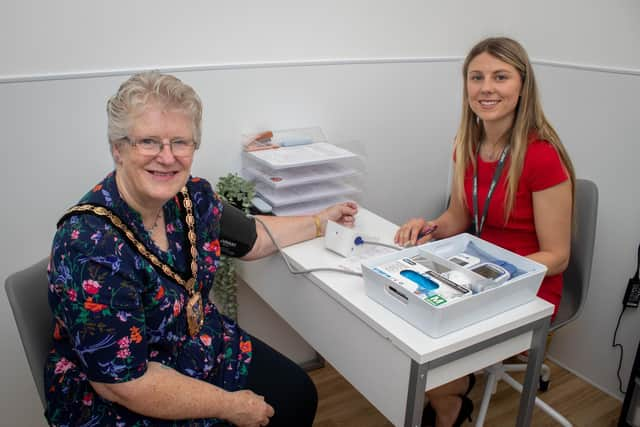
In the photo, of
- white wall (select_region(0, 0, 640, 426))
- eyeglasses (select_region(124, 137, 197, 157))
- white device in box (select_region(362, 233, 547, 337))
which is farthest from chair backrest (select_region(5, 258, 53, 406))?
white device in box (select_region(362, 233, 547, 337))

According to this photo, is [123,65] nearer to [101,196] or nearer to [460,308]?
[101,196]

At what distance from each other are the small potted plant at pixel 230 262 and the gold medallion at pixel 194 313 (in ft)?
1.22

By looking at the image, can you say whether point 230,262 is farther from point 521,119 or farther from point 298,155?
point 521,119

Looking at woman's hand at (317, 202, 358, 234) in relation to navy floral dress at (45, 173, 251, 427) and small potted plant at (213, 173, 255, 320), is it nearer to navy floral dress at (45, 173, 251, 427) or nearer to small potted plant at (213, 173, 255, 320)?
small potted plant at (213, 173, 255, 320)

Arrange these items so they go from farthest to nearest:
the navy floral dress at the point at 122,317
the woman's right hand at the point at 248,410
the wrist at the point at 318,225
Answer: the wrist at the point at 318,225, the woman's right hand at the point at 248,410, the navy floral dress at the point at 122,317

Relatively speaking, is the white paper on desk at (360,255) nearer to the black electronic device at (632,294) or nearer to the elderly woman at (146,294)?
the elderly woman at (146,294)

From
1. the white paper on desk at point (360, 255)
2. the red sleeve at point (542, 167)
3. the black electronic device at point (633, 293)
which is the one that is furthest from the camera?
the black electronic device at point (633, 293)

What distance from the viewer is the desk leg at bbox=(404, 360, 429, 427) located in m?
1.14

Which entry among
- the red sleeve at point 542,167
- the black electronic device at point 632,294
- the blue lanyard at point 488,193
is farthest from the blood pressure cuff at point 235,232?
the black electronic device at point 632,294

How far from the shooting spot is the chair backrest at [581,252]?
1.79 m

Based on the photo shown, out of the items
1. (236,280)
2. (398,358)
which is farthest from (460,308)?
(236,280)

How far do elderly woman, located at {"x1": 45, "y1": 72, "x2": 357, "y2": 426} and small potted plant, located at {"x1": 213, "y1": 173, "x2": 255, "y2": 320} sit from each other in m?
0.35

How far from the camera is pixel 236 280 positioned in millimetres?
2018

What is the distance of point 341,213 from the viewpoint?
69.5 inches
